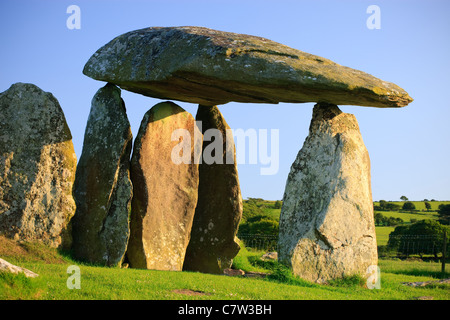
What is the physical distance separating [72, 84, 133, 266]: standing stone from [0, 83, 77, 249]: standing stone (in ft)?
1.25

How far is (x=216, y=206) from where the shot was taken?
16562 millimetres

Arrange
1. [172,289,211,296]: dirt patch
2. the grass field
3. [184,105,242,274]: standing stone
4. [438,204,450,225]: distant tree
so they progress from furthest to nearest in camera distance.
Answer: [438,204,450,225]: distant tree
[184,105,242,274]: standing stone
[172,289,211,296]: dirt patch
the grass field

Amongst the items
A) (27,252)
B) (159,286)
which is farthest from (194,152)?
(159,286)

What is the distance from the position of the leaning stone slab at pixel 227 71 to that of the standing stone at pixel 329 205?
2.66 ft

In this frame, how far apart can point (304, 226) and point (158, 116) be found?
486 cm

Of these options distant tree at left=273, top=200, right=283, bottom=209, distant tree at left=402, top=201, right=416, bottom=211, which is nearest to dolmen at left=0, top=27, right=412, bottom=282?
distant tree at left=273, top=200, right=283, bottom=209

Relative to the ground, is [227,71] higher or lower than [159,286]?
higher

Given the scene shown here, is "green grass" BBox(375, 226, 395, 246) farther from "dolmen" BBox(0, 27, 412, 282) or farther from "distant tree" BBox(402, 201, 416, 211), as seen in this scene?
"dolmen" BBox(0, 27, 412, 282)

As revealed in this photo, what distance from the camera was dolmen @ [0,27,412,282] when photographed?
42.1ft

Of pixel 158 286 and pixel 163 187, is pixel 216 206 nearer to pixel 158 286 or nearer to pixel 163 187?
pixel 163 187

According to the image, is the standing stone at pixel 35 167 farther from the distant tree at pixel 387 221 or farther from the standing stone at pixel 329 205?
the distant tree at pixel 387 221

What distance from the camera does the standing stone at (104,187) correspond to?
1392cm

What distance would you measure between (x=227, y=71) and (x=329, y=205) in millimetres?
3802

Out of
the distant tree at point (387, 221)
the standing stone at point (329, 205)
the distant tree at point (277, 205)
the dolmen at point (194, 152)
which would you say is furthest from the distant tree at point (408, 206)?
the standing stone at point (329, 205)
